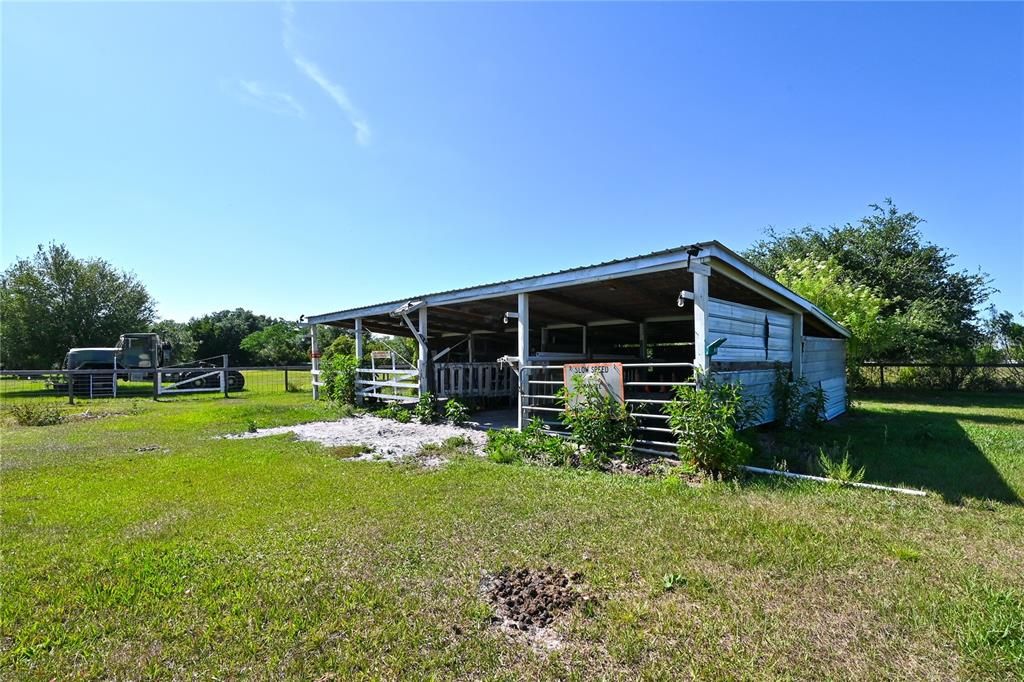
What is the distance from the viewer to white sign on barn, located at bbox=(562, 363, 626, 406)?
636cm

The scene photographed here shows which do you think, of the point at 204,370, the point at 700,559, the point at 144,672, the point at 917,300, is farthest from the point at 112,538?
the point at 917,300

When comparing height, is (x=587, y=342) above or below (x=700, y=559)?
above

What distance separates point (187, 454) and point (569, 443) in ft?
17.8

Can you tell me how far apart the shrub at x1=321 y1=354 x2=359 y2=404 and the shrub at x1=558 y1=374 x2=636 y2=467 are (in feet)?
27.0

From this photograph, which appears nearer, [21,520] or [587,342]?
[21,520]

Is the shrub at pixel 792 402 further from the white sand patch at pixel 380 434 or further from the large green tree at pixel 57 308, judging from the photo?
the large green tree at pixel 57 308

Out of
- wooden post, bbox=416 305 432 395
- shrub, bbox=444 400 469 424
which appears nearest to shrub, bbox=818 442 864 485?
shrub, bbox=444 400 469 424

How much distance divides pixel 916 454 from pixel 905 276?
759 inches

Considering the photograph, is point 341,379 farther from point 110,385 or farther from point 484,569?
point 484,569

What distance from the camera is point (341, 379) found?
13062 millimetres

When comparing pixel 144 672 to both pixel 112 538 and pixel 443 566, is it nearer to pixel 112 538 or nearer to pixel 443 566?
pixel 443 566

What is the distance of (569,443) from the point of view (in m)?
6.74

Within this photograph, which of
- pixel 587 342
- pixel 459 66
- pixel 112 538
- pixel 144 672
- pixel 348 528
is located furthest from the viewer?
pixel 587 342

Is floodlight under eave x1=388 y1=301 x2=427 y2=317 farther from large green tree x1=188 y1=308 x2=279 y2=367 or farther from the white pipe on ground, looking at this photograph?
large green tree x1=188 y1=308 x2=279 y2=367
